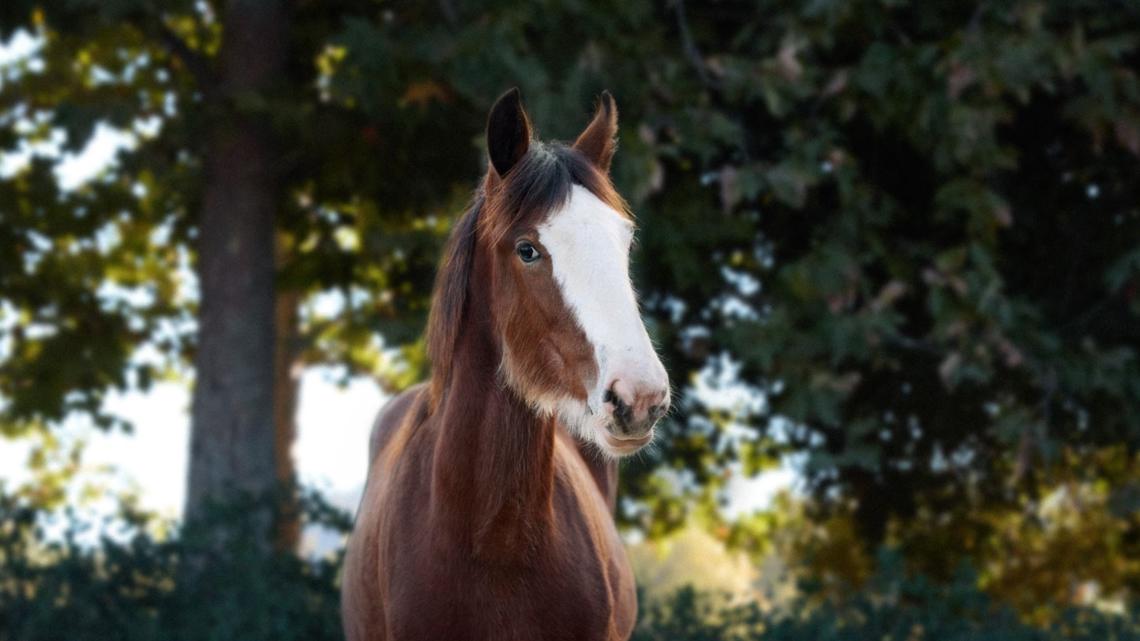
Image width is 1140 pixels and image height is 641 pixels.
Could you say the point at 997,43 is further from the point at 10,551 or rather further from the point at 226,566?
the point at 10,551

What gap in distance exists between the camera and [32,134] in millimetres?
11859

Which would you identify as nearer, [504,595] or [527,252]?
[527,252]

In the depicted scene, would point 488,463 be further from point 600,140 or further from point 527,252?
point 600,140

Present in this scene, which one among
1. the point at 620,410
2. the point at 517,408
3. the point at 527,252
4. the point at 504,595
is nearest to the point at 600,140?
the point at 527,252

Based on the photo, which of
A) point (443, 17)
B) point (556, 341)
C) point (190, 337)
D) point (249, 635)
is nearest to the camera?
point (556, 341)

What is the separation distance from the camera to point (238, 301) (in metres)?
10.4

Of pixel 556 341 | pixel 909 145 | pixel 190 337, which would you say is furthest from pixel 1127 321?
pixel 190 337

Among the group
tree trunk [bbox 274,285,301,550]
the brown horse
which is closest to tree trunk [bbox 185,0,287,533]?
tree trunk [bbox 274,285,301,550]

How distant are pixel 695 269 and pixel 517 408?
17.7ft

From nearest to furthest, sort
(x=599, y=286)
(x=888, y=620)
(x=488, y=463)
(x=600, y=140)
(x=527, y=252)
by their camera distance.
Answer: (x=599, y=286), (x=527, y=252), (x=488, y=463), (x=600, y=140), (x=888, y=620)

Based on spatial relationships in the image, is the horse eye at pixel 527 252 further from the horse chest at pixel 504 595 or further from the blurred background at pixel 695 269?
the blurred background at pixel 695 269

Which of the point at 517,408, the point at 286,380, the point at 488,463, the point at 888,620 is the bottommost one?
the point at 488,463

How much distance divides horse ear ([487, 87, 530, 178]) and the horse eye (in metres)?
0.27

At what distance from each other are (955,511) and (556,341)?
9703 millimetres
